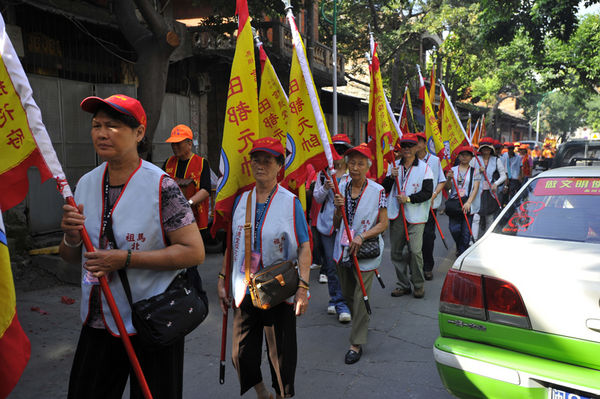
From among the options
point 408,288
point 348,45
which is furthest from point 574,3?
point 408,288

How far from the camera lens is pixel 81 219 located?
1.96 metres

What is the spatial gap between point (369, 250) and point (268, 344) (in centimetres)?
136

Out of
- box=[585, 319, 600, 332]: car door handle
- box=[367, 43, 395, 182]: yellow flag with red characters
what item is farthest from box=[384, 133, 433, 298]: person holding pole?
box=[585, 319, 600, 332]: car door handle

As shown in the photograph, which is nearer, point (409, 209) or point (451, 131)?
point (409, 209)

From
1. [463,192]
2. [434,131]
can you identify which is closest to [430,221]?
[463,192]

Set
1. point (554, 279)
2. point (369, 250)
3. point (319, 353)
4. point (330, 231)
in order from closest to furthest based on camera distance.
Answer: point (554, 279) < point (369, 250) < point (319, 353) < point (330, 231)

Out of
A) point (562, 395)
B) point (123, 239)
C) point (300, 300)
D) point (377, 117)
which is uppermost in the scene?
point (377, 117)

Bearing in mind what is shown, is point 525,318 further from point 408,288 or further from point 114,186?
point 408,288

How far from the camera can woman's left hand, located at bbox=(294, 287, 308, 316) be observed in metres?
2.89

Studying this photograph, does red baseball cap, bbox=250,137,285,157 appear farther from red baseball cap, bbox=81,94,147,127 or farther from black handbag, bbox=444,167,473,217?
black handbag, bbox=444,167,473,217

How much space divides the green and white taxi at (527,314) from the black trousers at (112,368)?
1.45m

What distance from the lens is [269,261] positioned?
9.39ft

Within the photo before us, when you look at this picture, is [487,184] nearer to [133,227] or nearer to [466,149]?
[466,149]

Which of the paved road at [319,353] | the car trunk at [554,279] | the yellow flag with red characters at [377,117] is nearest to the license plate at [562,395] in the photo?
the car trunk at [554,279]
